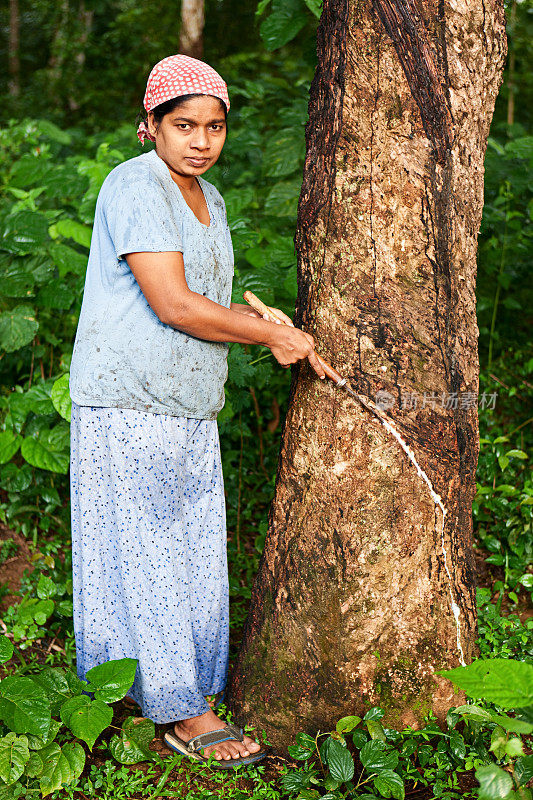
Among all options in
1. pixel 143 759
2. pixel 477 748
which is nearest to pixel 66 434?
pixel 143 759

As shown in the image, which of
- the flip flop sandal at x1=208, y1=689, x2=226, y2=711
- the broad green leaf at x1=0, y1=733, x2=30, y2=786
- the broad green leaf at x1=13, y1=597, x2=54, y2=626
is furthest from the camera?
the broad green leaf at x1=13, y1=597, x2=54, y2=626

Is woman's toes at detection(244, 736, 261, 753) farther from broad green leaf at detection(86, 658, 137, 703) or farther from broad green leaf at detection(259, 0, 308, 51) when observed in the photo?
broad green leaf at detection(259, 0, 308, 51)

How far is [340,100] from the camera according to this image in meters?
1.88

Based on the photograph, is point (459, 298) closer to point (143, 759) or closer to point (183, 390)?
point (183, 390)

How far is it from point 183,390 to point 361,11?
1072 mm

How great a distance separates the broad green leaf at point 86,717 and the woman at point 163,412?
19 centimetres

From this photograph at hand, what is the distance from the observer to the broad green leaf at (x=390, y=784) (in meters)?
1.81

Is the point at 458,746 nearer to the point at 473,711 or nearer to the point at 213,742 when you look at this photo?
the point at 473,711

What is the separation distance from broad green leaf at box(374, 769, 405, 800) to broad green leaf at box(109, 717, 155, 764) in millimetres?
674

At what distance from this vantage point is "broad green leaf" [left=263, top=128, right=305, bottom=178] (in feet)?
10.7

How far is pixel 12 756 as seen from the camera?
1895 mm

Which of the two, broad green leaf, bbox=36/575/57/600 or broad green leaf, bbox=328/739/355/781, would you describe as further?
broad green leaf, bbox=36/575/57/600

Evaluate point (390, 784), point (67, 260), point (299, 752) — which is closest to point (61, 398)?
point (67, 260)

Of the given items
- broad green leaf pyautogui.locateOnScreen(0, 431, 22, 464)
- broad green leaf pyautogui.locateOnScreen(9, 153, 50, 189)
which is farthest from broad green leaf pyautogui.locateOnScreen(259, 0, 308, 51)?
broad green leaf pyautogui.locateOnScreen(0, 431, 22, 464)
